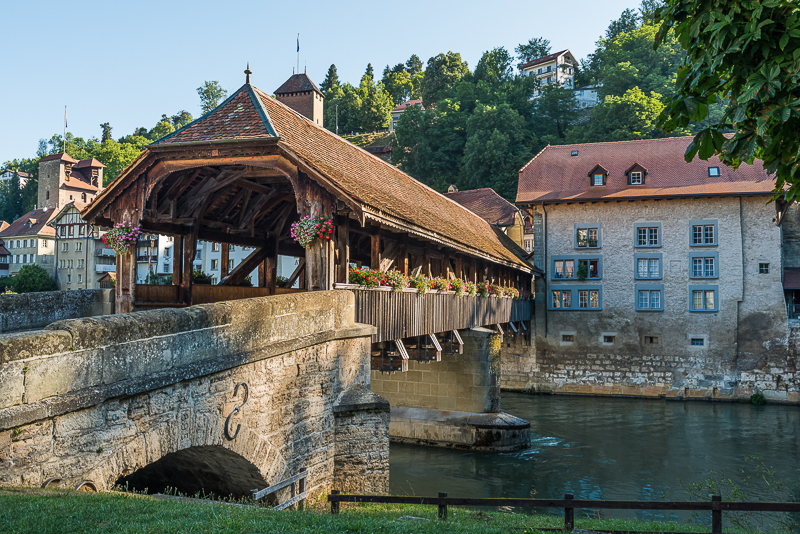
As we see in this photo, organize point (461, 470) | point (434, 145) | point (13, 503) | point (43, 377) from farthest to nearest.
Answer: point (434, 145) → point (461, 470) → point (43, 377) → point (13, 503)

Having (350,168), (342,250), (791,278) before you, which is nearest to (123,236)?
(342,250)

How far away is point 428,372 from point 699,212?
16.2 meters

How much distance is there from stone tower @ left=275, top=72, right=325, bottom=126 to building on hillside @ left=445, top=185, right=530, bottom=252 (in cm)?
2398

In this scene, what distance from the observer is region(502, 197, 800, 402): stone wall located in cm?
2792

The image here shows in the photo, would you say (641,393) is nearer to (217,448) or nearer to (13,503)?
(217,448)

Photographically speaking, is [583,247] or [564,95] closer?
[583,247]

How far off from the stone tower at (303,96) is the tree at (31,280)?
25877 millimetres

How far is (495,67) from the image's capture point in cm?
6675

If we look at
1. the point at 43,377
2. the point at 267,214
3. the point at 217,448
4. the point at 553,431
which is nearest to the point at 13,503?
the point at 43,377

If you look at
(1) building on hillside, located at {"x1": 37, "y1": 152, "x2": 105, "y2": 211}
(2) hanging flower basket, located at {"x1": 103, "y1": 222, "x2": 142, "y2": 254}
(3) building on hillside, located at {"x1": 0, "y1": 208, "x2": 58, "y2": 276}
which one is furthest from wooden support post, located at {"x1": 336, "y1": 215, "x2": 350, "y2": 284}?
(1) building on hillside, located at {"x1": 37, "y1": 152, "x2": 105, "y2": 211}

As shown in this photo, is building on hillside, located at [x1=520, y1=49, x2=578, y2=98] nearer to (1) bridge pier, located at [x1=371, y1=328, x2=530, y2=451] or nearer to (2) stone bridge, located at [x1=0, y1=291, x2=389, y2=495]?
(1) bridge pier, located at [x1=371, y1=328, x2=530, y2=451]

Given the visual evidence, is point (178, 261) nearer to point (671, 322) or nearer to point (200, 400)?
point (200, 400)

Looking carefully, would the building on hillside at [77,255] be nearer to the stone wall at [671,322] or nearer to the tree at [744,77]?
the stone wall at [671,322]

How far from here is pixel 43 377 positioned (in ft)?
15.4
